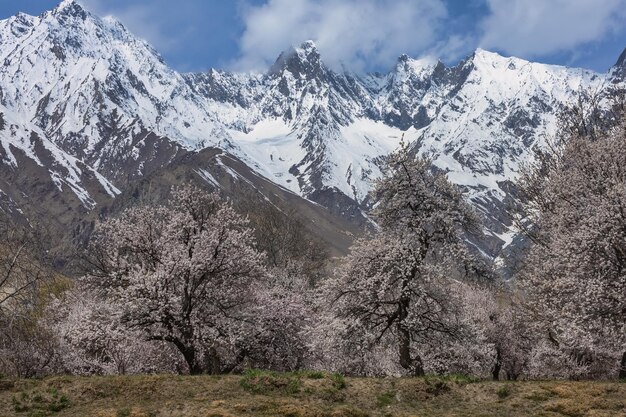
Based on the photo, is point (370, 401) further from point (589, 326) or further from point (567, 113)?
point (567, 113)

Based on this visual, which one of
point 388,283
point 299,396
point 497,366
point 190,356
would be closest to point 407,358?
point 388,283

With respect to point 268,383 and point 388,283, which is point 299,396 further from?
point 388,283

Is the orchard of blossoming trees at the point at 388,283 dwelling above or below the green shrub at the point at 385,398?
above

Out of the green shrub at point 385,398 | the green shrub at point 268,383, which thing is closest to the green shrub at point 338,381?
the green shrub at point 268,383

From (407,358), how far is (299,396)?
9.62 m

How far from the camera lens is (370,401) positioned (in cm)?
2125

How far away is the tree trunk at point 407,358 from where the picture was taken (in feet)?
95.1

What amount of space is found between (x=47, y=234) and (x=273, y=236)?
59.5m

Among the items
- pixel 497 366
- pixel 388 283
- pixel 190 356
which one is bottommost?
pixel 497 366

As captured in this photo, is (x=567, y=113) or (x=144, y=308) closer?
(x=144, y=308)

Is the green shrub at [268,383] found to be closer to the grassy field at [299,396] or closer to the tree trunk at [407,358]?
the grassy field at [299,396]

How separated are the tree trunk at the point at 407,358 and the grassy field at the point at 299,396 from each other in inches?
250

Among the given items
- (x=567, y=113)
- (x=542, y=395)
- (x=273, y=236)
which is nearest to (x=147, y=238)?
(x=542, y=395)

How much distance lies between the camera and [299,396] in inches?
845
